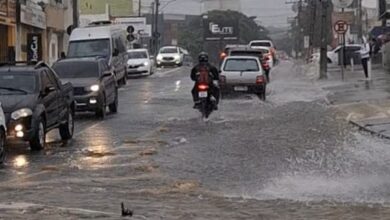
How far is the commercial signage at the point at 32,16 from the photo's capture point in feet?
162

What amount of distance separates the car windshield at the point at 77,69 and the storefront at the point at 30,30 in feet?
60.9

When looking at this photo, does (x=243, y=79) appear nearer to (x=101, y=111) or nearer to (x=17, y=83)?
(x=101, y=111)

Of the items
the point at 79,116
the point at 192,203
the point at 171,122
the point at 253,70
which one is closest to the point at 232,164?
the point at 192,203

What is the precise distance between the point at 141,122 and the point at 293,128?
13.5 ft

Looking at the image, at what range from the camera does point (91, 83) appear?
2505 cm

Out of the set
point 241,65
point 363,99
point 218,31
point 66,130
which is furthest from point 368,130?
point 218,31

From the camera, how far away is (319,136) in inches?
763

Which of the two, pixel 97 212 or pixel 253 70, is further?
pixel 253 70

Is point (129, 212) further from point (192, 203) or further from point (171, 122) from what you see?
point (171, 122)

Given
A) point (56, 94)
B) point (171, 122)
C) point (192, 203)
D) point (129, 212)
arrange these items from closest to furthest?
point (129, 212) < point (192, 203) < point (56, 94) < point (171, 122)

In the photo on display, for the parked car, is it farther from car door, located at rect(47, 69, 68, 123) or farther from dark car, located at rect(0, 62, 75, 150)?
car door, located at rect(47, 69, 68, 123)

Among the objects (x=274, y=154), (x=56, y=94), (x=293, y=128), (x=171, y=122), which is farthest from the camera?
(x=171, y=122)

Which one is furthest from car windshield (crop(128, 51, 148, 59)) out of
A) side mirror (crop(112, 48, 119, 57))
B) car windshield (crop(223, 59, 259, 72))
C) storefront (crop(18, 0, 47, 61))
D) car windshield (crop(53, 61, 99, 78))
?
car windshield (crop(53, 61, 99, 78))

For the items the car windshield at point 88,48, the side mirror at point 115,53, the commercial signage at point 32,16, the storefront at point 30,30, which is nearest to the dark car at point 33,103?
the side mirror at point 115,53
